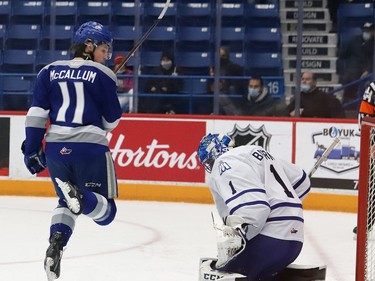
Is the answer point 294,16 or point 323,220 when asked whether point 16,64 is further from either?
point 323,220

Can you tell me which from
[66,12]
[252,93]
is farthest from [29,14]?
[252,93]

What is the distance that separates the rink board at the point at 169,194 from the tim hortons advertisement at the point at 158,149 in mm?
80

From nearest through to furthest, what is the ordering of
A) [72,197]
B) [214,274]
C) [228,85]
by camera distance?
[214,274]
[72,197]
[228,85]

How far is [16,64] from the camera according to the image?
9.64 m

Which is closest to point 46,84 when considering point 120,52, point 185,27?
point 120,52

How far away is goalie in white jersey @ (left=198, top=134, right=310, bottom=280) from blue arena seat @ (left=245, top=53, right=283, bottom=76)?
19.9 ft

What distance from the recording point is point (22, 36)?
381 inches

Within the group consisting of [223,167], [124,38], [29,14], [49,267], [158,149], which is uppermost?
[29,14]

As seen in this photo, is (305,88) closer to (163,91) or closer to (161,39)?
(163,91)

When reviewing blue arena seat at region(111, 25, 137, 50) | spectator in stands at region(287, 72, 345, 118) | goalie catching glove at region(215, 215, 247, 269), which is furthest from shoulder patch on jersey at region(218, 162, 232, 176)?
blue arena seat at region(111, 25, 137, 50)

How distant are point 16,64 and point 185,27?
1.74 m

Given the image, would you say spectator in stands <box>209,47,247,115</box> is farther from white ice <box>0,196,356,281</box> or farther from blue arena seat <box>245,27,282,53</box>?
white ice <box>0,196,356,281</box>

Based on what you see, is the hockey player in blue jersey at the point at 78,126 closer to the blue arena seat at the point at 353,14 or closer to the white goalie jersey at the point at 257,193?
the white goalie jersey at the point at 257,193

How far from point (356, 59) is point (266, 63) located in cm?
109
